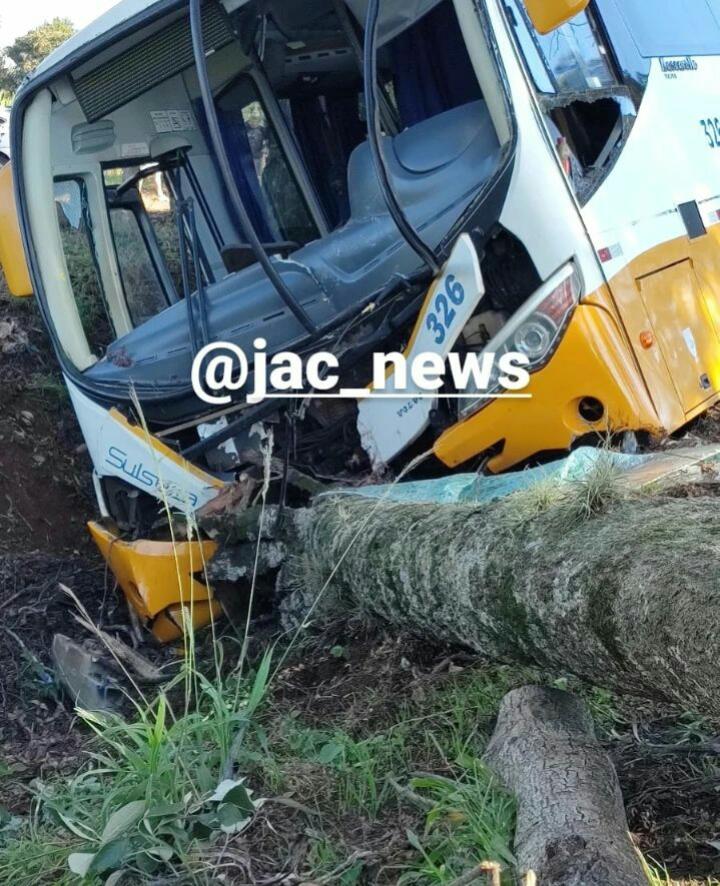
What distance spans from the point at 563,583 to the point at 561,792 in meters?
0.45

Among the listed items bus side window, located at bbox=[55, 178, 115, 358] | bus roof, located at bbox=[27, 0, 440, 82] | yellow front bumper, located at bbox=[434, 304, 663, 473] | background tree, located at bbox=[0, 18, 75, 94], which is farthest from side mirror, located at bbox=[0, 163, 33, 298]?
background tree, located at bbox=[0, 18, 75, 94]

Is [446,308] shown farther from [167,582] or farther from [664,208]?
[167,582]

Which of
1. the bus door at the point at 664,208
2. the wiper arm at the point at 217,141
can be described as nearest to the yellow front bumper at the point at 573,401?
the bus door at the point at 664,208

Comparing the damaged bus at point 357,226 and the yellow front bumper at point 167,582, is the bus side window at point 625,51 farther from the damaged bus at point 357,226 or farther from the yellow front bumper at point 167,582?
the yellow front bumper at point 167,582

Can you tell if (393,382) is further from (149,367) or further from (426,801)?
(426,801)

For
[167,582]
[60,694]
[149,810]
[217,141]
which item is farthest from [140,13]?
[149,810]

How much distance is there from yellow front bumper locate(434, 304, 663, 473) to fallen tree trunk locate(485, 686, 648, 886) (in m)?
1.53

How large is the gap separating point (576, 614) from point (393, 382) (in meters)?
2.11

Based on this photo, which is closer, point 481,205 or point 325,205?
point 481,205

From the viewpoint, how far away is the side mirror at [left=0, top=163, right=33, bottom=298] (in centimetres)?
507

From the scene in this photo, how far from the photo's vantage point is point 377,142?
13.8 ft

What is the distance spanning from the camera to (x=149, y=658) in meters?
4.54

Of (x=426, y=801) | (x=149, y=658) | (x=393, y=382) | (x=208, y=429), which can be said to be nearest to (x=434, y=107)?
(x=393, y=382)

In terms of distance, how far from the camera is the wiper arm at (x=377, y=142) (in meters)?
4.12
